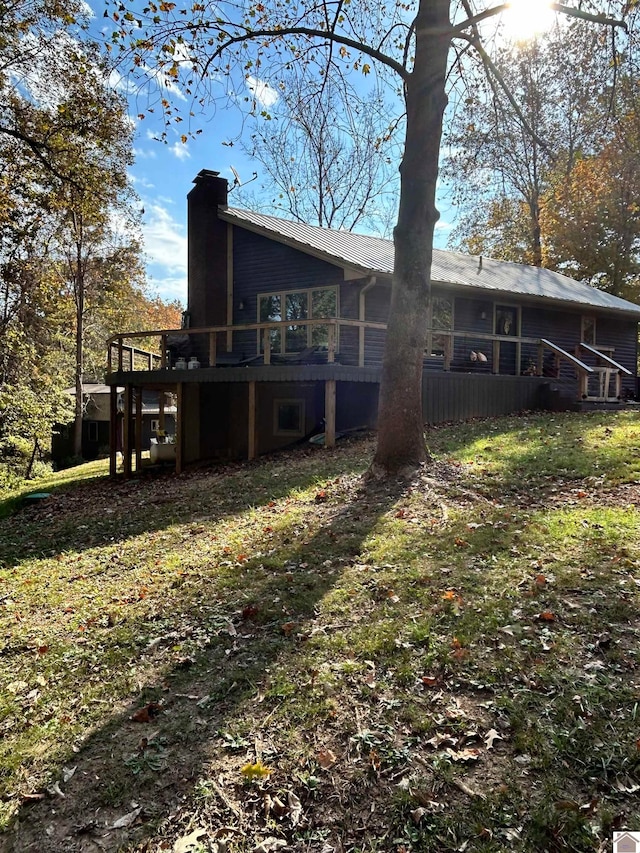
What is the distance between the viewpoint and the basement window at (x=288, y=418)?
15.1 m

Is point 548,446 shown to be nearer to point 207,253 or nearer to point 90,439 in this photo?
point 207,253

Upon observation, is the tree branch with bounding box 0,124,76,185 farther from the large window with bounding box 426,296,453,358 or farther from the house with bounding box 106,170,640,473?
the large window with bounding box 426,296,453,358

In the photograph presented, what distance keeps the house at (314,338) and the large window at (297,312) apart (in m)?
0.04

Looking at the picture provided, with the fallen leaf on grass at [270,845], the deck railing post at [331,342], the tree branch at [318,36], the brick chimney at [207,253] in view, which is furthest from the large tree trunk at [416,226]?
the brick chimney at [207,253]

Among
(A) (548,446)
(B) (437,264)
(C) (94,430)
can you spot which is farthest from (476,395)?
(C) (94,430)

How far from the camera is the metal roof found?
558 inches

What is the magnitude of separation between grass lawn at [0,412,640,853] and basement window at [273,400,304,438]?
8368 mm

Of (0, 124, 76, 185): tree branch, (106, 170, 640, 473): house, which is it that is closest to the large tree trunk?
(106, 170, 640, 473): house

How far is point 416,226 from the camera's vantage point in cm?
740

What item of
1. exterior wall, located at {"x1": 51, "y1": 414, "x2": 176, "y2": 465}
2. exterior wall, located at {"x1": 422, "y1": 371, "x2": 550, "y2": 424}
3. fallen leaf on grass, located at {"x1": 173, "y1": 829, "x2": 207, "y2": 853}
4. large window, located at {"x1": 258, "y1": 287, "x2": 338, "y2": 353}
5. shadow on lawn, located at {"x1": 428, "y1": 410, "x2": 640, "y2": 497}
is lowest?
exterior wall, located at {"x1": 51, "y1": 414, "x2": 176, "y2": 465}

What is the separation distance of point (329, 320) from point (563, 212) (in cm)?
2230

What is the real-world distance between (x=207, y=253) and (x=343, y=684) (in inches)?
600

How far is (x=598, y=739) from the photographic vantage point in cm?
264

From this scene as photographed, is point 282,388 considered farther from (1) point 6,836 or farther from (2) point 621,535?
(1) point 6,836
